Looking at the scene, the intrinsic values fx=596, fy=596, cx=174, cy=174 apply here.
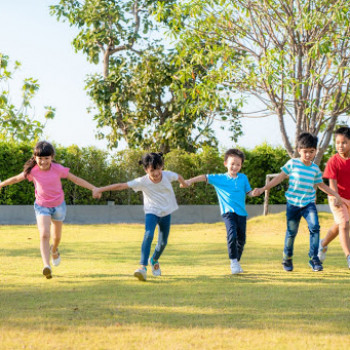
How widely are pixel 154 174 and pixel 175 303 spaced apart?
1.99 m

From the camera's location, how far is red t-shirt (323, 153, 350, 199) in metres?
7.99

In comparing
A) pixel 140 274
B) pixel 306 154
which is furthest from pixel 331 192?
pixel 140 274

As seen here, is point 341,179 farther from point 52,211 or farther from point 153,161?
point 52,211

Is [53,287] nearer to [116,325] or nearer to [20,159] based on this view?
[116,325]

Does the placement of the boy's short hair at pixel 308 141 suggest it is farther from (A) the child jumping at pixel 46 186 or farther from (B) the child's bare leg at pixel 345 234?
(A) the child jumping at pixel 46 186

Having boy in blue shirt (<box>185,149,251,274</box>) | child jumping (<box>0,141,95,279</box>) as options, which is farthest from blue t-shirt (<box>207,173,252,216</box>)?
child jumping (<box>0,141,95,279</box>)

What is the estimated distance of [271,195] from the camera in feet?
65.0

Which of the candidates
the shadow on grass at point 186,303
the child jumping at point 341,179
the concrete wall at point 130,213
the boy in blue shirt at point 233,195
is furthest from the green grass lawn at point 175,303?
the concrete wall at point 130,213

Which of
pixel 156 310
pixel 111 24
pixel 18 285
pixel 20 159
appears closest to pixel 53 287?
pixel 18 285

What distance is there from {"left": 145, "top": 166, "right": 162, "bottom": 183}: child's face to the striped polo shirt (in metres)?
1.89

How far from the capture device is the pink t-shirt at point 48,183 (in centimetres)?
749

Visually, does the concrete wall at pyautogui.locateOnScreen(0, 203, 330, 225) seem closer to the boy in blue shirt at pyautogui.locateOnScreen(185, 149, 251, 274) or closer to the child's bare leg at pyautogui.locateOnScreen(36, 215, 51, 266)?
the boy in blue shirt at pyautogui.locateOnScreen(185, 149, 251, 274)

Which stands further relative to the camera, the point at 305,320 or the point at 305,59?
the point at 305,59

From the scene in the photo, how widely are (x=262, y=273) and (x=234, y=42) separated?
961cm
